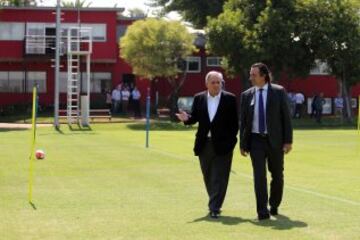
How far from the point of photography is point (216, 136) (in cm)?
1085

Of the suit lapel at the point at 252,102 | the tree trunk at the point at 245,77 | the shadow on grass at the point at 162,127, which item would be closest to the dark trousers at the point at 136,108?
the shadow on grass at the point at 162,127

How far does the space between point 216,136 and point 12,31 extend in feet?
147

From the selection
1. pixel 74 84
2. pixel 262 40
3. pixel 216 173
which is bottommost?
pixel 216 173

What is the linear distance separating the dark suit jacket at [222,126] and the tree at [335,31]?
37.2 m

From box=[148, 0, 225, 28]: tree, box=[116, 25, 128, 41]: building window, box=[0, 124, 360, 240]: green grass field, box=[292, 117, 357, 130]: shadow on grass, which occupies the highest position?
box=[148, 0, 225, 28]: tree

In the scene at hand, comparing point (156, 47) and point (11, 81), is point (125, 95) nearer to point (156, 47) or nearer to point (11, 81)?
point (156, 47)

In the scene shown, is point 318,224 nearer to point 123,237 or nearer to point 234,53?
point 123,237

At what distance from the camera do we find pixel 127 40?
160ft

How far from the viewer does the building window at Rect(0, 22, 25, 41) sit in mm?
53469

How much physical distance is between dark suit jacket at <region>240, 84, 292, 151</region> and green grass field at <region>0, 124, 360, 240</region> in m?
1.09

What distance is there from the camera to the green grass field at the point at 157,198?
383 inches

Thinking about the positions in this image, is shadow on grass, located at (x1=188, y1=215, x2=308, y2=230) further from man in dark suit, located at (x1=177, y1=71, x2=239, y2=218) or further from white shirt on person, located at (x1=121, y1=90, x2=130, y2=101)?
white shirt on person, located at (x1=121, y1=90, x2=130, y2=101)

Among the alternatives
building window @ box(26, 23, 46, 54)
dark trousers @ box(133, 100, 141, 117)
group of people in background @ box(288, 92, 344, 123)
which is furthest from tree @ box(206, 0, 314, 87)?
building window @ box(26, 23, 46, 54)

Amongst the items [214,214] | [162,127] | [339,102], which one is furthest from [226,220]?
[339,102]
